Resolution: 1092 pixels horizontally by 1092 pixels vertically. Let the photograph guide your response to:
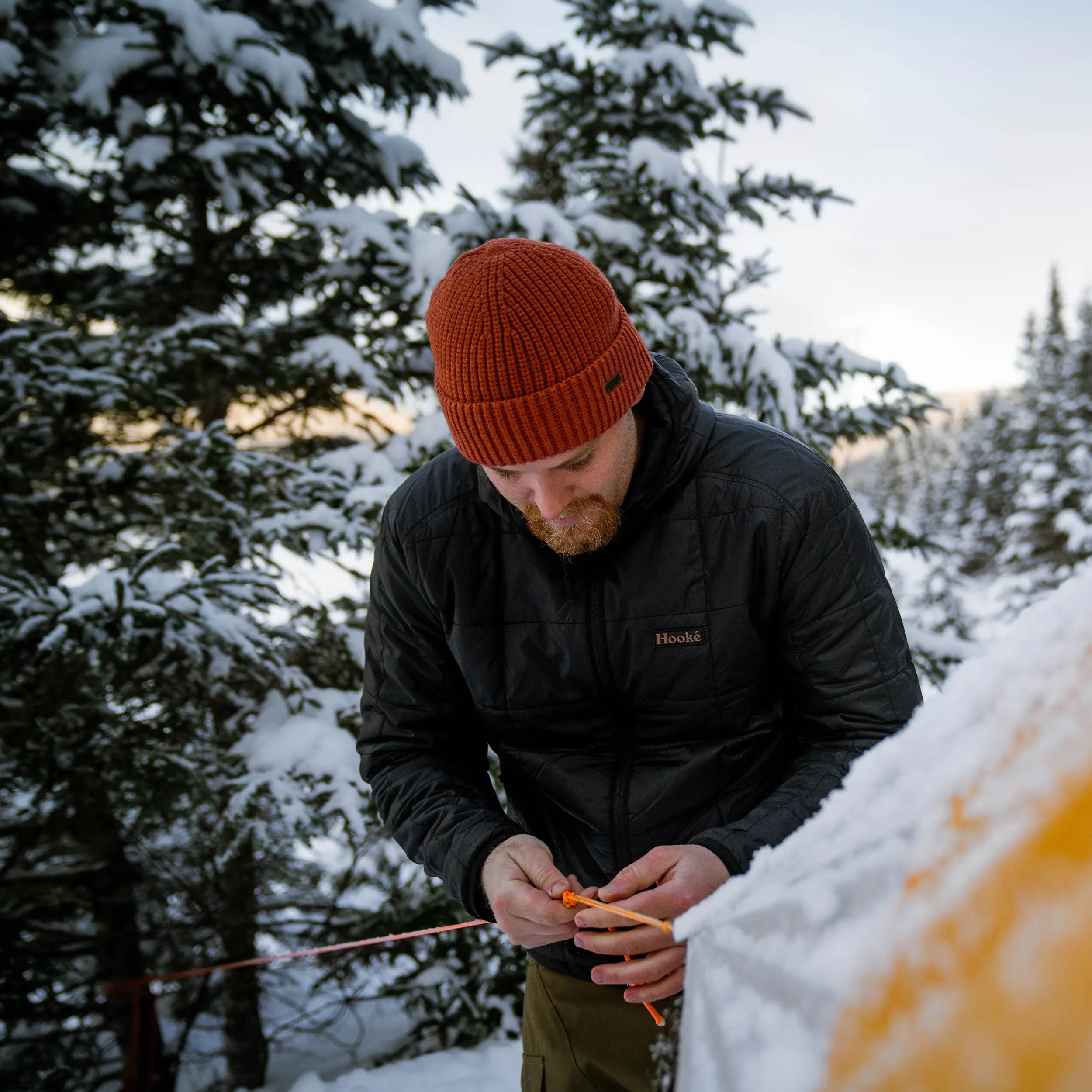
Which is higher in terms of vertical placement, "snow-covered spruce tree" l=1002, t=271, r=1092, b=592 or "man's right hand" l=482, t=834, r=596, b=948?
"man's right hand" l=482, t=834, r=596, b=948

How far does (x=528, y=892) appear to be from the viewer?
5.17ft

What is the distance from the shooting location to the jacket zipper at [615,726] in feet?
6.03

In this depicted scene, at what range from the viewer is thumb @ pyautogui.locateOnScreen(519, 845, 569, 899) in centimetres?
156

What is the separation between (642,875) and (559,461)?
87 cm

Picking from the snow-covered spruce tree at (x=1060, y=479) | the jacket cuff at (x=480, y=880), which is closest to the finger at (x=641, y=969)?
the jacket cuff at (x=480, y=880)

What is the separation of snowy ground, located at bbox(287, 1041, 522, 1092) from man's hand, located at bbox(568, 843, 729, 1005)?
9.72 feet

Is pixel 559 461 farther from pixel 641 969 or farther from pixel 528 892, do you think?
pixel 641 969

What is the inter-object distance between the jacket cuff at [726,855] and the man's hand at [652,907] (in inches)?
0.6

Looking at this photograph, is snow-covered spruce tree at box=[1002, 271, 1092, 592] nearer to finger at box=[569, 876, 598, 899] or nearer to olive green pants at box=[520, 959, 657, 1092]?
olive green pants at box=[520, 959, 657, 1092]

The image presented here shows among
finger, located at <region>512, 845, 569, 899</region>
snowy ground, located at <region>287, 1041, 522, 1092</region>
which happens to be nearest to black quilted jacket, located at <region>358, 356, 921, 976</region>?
finger, located at <region>512, 845, 569, 899</region>

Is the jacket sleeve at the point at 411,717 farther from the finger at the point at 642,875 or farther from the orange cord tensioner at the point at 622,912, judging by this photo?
the finger at the point at 642,875

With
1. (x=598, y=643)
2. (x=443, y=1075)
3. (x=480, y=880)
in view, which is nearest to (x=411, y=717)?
(x=480, y=880)

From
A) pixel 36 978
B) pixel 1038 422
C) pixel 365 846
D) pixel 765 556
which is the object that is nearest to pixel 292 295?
pixel 365 846

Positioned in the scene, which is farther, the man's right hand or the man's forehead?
the man's forehead
